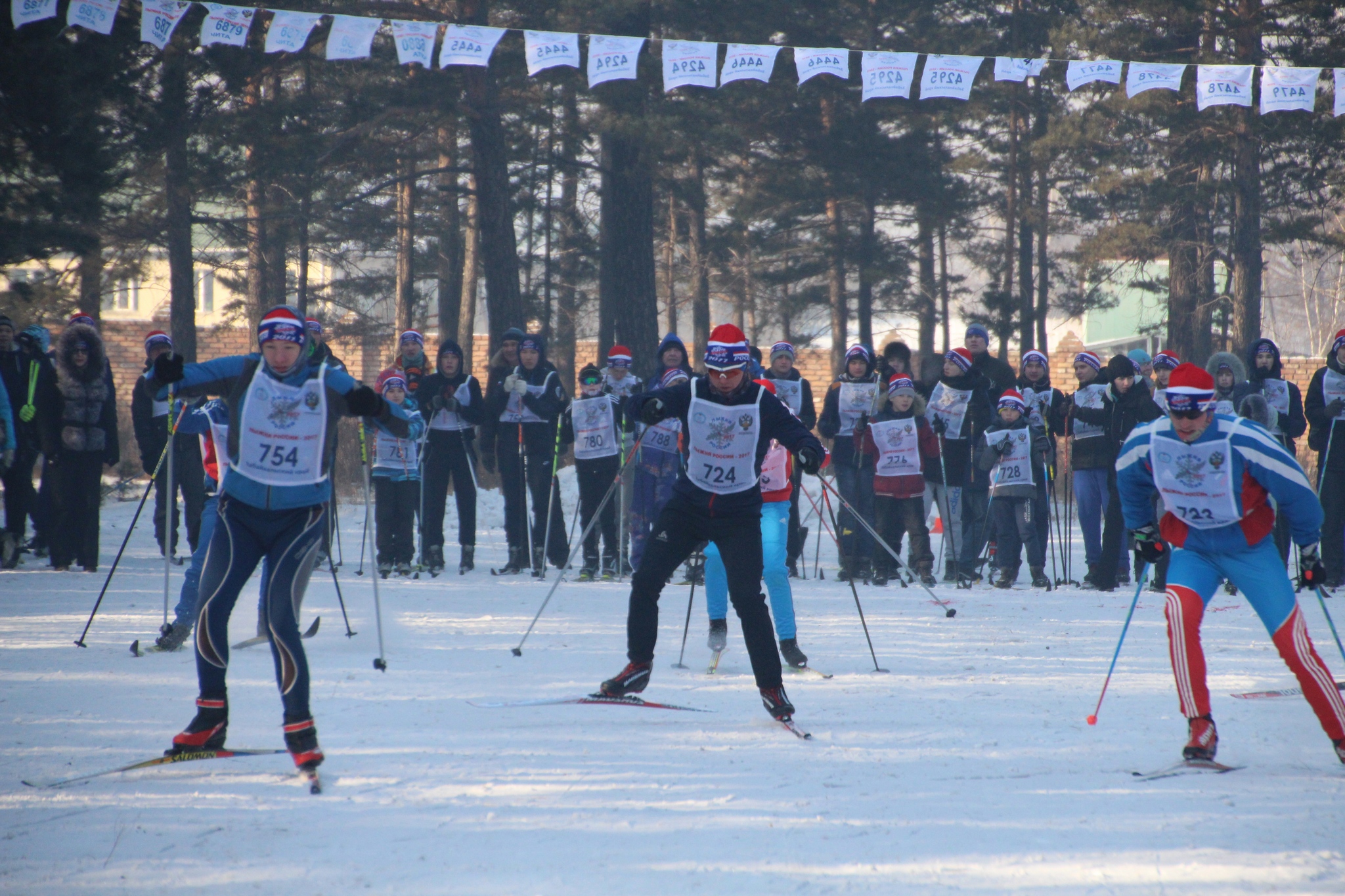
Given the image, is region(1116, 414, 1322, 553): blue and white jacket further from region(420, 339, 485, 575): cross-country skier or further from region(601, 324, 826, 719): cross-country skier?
region(420, 339, 485, 575): cross-country skier

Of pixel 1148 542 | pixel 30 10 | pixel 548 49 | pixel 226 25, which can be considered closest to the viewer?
pixel 1148 542

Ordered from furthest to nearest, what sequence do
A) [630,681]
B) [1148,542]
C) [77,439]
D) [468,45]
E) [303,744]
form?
[468,45] < [77,439] < [630,681] < [1148,542] < [303,744]

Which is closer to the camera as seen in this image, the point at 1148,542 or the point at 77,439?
the point at 1148,542

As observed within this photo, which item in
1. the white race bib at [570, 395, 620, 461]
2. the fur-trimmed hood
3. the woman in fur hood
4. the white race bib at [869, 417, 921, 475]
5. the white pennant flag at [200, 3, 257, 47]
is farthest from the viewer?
the white pennant flag at [200, 3, 257, 47]

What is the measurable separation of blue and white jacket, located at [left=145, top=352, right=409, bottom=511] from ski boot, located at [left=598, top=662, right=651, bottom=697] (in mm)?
1856

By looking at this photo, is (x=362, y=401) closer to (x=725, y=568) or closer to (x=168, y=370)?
(x=168, y=370)

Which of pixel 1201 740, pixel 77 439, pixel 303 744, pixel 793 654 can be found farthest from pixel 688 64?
pixel 303 744

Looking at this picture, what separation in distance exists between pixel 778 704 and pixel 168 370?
3109mm

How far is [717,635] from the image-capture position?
7.26 m

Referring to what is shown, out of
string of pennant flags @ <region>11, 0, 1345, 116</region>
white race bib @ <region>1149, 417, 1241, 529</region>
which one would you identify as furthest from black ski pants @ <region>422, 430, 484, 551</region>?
white race bib @ <region>1149, 417, 1241, 529</region>

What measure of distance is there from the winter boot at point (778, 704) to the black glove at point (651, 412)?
1430mm

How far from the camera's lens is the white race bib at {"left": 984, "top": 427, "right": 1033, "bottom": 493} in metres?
10.9

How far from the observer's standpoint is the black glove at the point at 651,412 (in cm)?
589

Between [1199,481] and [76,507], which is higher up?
[1199,481]
